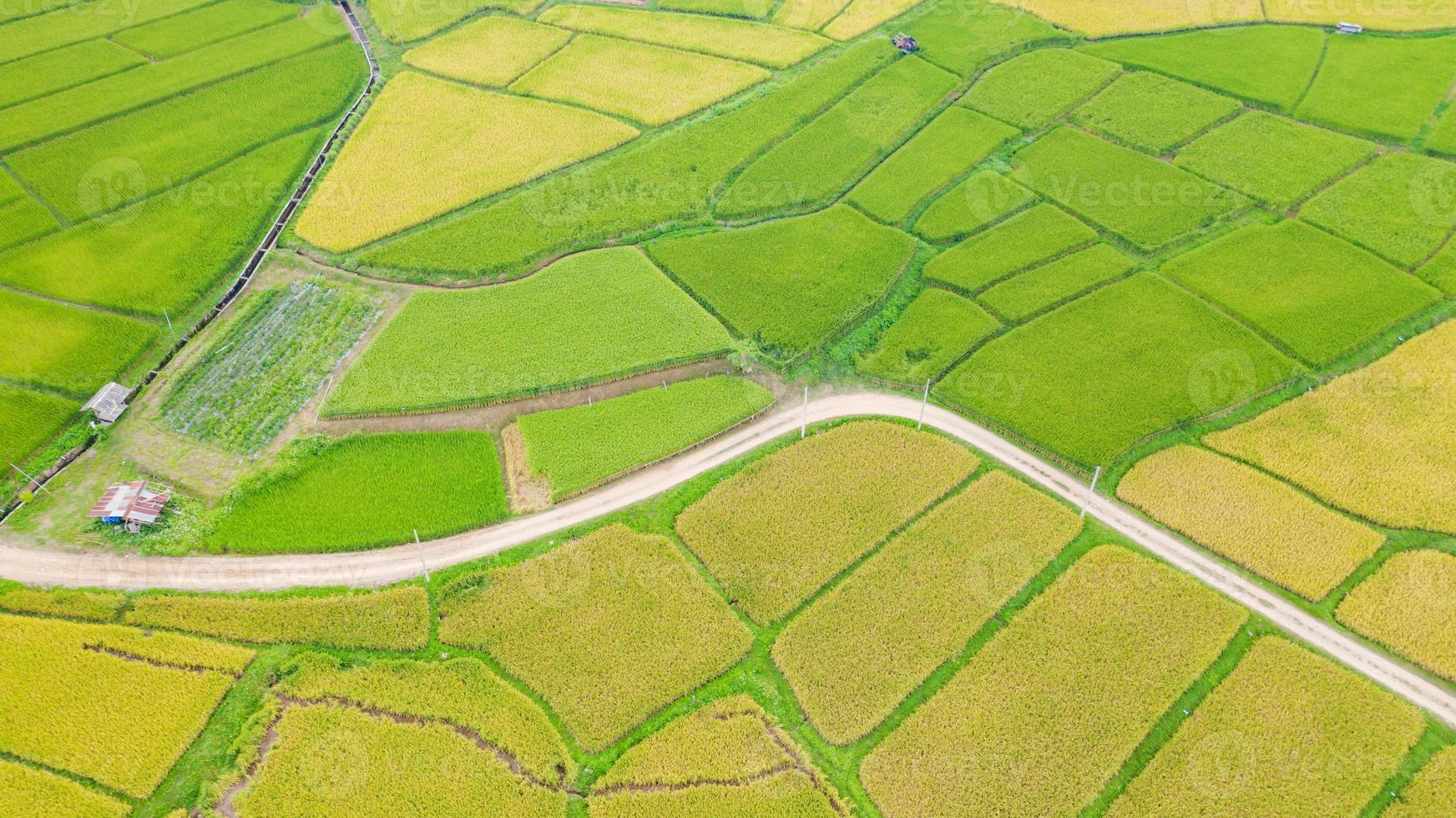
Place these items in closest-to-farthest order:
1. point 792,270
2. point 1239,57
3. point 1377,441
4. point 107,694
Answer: point 107,694, point 1377,441, point 792,270, point 1239,57

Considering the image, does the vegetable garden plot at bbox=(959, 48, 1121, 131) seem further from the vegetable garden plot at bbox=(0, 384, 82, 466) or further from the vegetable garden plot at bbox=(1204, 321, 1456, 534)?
the vegetable garden plot at bbox=(0, 384, 82, 466)

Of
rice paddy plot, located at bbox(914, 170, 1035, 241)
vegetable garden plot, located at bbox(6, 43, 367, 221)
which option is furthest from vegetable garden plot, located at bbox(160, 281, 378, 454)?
rice paddy plot, located at bbox(914, 170, 1035, 241)

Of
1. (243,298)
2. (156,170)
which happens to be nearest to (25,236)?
(156,170)

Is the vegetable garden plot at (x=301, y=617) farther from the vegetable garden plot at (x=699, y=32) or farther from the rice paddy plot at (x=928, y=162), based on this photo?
the vegetable garden plot at (x=699, y=32)

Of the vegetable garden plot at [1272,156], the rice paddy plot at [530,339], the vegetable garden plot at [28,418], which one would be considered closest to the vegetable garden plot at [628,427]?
the rice paddy plot at [530,339]

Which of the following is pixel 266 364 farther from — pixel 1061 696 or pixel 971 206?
pixel 971 206

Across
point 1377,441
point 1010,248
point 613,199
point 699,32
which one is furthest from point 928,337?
point 699,32
